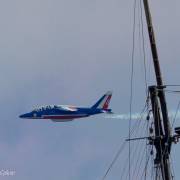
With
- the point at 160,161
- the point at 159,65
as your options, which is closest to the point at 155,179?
the point at 160,161

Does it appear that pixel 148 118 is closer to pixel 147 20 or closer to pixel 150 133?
pixel 150 133

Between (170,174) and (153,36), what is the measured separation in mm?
15123

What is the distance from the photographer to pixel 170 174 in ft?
377

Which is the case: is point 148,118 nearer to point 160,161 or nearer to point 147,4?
point 160,161

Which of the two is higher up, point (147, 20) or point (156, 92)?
point (147, 20)

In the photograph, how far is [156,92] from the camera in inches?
4658

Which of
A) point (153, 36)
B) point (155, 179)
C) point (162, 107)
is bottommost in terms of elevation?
point (155, 179)

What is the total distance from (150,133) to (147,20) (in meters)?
12.3

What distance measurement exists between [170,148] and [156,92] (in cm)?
626

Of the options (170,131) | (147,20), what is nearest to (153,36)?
(147,20)

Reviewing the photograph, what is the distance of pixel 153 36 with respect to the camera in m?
118

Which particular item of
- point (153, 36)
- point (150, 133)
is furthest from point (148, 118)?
point (153, 36)

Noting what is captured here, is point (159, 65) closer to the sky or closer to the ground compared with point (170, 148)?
closer to the sky

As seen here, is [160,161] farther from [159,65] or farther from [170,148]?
[159,65]
